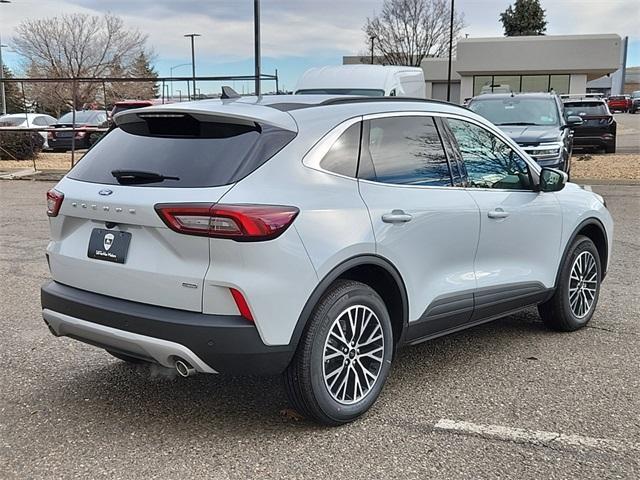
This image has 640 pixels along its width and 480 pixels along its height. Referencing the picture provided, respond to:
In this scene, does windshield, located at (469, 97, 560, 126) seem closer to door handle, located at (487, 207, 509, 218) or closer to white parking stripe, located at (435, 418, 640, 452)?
door handle, located at (487, 207, 509, 218)

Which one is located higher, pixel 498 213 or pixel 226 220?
pixel 226 220

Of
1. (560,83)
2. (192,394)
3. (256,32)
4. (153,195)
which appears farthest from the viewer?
(560,83)

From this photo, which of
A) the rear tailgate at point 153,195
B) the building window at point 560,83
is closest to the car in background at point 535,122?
the rear tailgate at point 153,195

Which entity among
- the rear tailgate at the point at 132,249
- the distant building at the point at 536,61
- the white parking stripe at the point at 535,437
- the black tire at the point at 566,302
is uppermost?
the distant building at the point at 536,61

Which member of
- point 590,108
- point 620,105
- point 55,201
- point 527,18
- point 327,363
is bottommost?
point 327,363

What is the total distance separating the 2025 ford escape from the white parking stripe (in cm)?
50

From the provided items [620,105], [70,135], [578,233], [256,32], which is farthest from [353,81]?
[620,105]

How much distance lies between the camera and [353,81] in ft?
40.0

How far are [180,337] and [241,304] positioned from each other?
0.33 meters

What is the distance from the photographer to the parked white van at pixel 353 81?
12.0 metres

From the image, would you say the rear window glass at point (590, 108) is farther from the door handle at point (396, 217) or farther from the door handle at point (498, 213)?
the door handle at point (396, 217)

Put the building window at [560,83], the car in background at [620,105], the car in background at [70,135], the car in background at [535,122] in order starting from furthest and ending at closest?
the car in background at [620,105] → the building window at [560,83] → the car in background at [70,135] → the car in background at [535,122]

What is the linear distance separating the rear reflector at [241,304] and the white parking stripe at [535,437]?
123cm

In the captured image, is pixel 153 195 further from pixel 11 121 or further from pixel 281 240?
pixel 11 121
